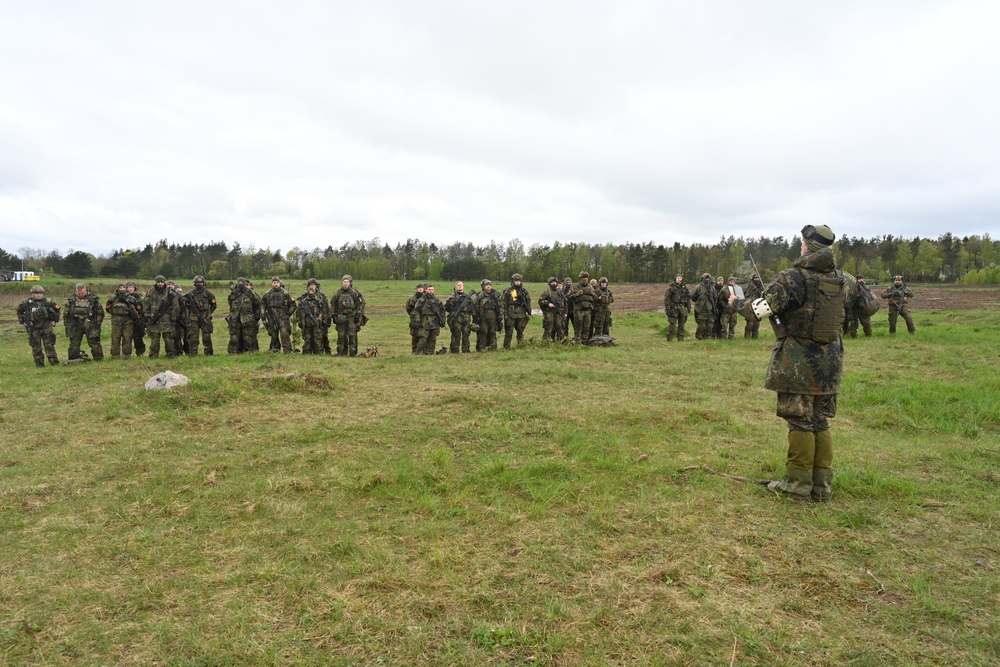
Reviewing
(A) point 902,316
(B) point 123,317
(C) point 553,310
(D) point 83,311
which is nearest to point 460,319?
(C) point 553,310

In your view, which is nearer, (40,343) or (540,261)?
(40,343)

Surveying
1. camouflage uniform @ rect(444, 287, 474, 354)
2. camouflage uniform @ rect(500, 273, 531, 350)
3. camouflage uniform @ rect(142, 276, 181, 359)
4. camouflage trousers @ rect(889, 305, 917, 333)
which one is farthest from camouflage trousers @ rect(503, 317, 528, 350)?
camouflage trousers @ rect(889, 305, 917, 333)

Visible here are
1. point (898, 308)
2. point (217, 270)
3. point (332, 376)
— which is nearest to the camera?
point (332, 376)

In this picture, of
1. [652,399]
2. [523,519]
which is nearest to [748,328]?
[652,399]

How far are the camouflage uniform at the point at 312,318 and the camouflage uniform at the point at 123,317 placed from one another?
12.6 feet

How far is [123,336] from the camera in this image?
13.7 meters

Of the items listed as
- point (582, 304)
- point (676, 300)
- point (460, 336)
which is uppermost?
point (676, 300)

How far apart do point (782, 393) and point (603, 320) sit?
13.0 metres

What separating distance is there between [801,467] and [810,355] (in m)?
0.98

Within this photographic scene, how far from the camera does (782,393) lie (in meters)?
4.81

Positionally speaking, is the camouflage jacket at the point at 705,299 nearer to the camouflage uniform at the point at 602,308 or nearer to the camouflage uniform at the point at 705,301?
the camouflage uniform at the point at 705,301

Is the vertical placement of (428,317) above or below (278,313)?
below

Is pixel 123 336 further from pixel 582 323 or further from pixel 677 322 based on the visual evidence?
pixel 677 322

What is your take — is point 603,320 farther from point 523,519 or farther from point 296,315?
point 523,519
